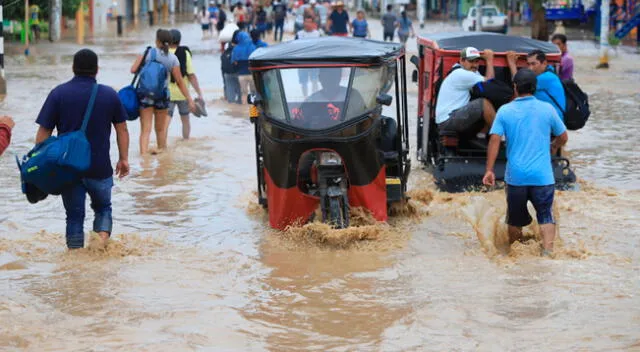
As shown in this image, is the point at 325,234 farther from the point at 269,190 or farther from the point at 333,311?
the point at 333,311

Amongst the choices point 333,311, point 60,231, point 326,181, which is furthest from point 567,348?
point 60,231

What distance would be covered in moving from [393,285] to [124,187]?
5.19m

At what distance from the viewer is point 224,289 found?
26.7 feet

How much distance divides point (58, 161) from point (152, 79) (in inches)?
205

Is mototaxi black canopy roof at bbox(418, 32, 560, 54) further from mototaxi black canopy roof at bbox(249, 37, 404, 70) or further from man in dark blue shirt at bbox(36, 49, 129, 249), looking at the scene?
man in dark blue shirt at bbox(36, 49, 129, 249)

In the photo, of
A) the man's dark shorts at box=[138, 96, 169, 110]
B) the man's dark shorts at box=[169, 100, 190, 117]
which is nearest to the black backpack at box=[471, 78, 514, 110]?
the man's dark shorts at box=[138, 96, 169, 110]

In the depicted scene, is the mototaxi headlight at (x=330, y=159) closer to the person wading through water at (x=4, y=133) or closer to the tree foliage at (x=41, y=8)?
the person wading through water at (x=4, y=133)

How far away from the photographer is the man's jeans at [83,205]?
8516 mm

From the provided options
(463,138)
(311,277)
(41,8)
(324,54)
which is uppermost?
(41,8)

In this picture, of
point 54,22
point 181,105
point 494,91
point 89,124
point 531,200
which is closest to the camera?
point 89,124

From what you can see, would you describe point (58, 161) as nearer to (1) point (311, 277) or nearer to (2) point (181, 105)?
(1) point (311, 277)

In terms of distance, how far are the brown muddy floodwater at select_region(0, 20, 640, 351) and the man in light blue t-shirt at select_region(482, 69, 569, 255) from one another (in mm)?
479

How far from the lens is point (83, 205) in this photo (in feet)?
28.3

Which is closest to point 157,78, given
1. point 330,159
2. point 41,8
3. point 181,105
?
point 181,105
